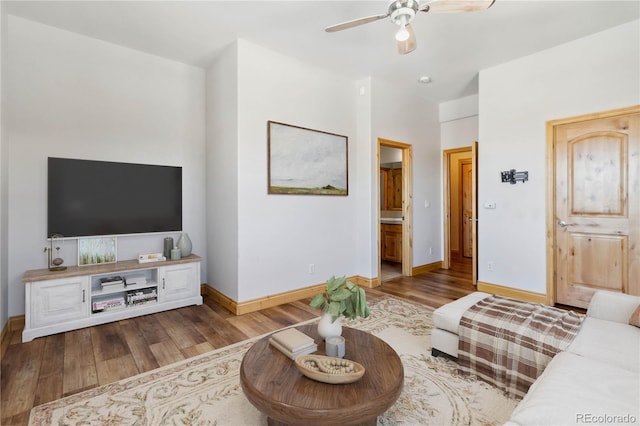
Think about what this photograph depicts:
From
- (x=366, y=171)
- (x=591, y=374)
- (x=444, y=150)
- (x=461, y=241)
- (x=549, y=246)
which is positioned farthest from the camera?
(x=461, y=241)

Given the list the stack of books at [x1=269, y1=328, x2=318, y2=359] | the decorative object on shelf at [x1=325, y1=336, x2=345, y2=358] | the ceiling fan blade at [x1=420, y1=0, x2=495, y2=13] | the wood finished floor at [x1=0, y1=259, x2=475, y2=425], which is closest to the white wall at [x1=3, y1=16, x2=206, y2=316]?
the wood finished floor at [x1=0, y1=259, x2=475, y2=425]

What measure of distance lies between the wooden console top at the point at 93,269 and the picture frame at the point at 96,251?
0.09 metres

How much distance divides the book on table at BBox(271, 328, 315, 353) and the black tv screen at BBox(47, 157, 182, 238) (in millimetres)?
2596

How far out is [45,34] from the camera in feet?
10.1

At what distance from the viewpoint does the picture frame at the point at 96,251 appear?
10.5ft

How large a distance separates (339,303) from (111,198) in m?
2.98

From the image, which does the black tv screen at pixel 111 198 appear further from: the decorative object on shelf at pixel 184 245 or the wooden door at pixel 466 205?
the wooden door at pixel 466 205

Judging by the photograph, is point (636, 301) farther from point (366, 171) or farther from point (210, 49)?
point (210, 49)

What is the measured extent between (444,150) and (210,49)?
4.22 meters

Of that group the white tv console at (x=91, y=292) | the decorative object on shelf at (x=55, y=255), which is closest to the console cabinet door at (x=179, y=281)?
the white tv console at (x=91, y=292)

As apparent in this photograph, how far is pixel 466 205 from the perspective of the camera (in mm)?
6805

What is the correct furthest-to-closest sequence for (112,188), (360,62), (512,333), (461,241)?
(461,241), (360,62), (112,188), (512,333)

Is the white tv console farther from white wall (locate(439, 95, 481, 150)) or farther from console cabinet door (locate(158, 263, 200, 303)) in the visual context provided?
white wall (locate(439, 95, 481, 150))

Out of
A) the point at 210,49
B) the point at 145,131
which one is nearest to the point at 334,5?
the point at 210,49
